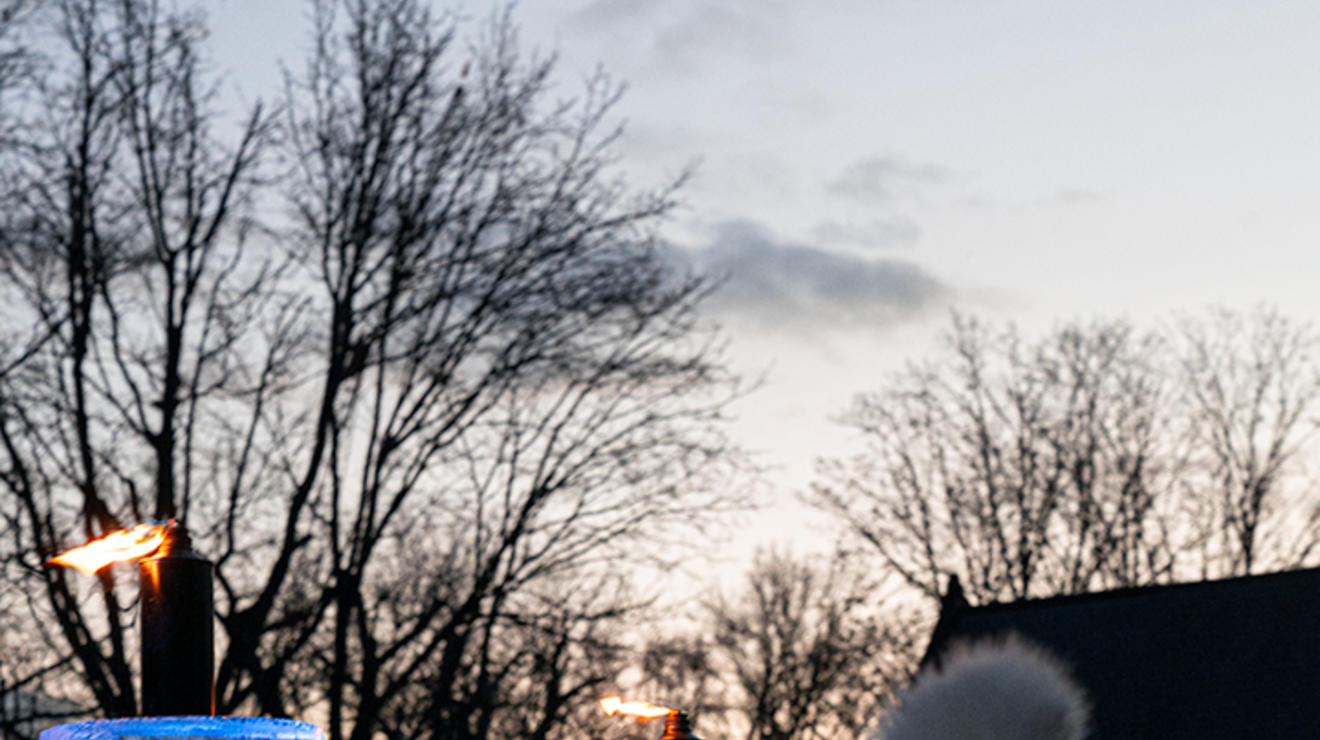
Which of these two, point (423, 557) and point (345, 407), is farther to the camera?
point (423, 557)

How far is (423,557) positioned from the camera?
35.4 meters

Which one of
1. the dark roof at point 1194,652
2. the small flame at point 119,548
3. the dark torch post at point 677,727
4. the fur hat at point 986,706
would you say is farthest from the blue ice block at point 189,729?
the dark roof at point 1194,652

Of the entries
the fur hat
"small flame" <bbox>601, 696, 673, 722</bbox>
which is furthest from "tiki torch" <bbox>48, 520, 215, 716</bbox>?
the fur hat

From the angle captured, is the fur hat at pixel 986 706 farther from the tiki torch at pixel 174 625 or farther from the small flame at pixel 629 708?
the tiki torch at pixel 174 625

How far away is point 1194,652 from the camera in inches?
1246

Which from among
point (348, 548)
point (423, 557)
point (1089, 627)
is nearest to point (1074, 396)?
point (1089, 627)

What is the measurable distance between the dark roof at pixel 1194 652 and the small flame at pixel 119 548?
27.7m

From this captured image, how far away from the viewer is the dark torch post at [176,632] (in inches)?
194

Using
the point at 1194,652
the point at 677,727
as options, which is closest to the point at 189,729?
the point at 677,727

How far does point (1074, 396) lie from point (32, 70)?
41.5 m

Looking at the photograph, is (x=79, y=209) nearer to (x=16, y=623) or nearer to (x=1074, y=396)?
(x=16, y=623)

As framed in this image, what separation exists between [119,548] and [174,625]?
47 centimetres

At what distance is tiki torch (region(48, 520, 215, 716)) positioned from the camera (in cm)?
493

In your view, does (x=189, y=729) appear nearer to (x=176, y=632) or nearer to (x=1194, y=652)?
(x=176, y=632)
